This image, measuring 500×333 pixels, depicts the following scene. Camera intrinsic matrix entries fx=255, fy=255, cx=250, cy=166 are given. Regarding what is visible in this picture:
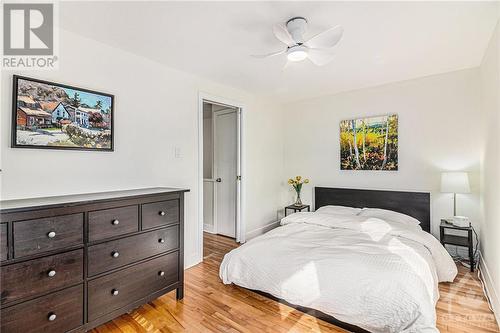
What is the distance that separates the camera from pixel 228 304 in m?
2.29

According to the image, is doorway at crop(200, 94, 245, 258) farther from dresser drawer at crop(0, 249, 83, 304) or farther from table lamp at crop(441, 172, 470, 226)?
table lamp at crop(441, 172, 470, 226)

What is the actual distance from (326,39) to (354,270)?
1.81 meters

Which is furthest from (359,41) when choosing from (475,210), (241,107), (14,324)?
(14,324)

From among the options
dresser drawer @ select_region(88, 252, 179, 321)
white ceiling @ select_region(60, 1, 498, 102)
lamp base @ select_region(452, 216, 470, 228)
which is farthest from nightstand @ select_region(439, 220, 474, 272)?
dresser drawer @ select_region(88, 252, 179, 321)

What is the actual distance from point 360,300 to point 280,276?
64 centimetres

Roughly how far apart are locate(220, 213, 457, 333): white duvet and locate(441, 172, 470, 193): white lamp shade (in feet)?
1.99

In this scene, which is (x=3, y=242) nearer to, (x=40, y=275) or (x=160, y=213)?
(x=40, y=275)

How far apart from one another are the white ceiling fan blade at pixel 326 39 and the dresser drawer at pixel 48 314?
8.13ft

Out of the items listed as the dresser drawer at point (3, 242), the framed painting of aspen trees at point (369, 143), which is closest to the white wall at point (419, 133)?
the framed painting of aspen trees at point (369, 143)

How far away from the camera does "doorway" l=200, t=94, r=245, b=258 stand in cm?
420

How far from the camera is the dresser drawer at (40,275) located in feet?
4.70

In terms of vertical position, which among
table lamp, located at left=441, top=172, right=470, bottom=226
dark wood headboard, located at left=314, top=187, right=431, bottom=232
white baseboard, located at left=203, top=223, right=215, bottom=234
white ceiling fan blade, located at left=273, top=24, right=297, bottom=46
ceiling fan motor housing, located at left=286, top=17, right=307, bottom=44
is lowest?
white baseboard, located at left=203, top=223, right=215, bottom=234

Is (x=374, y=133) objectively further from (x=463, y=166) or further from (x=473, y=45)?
(x=473, y=45)

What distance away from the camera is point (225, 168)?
Answer: 4.49m
